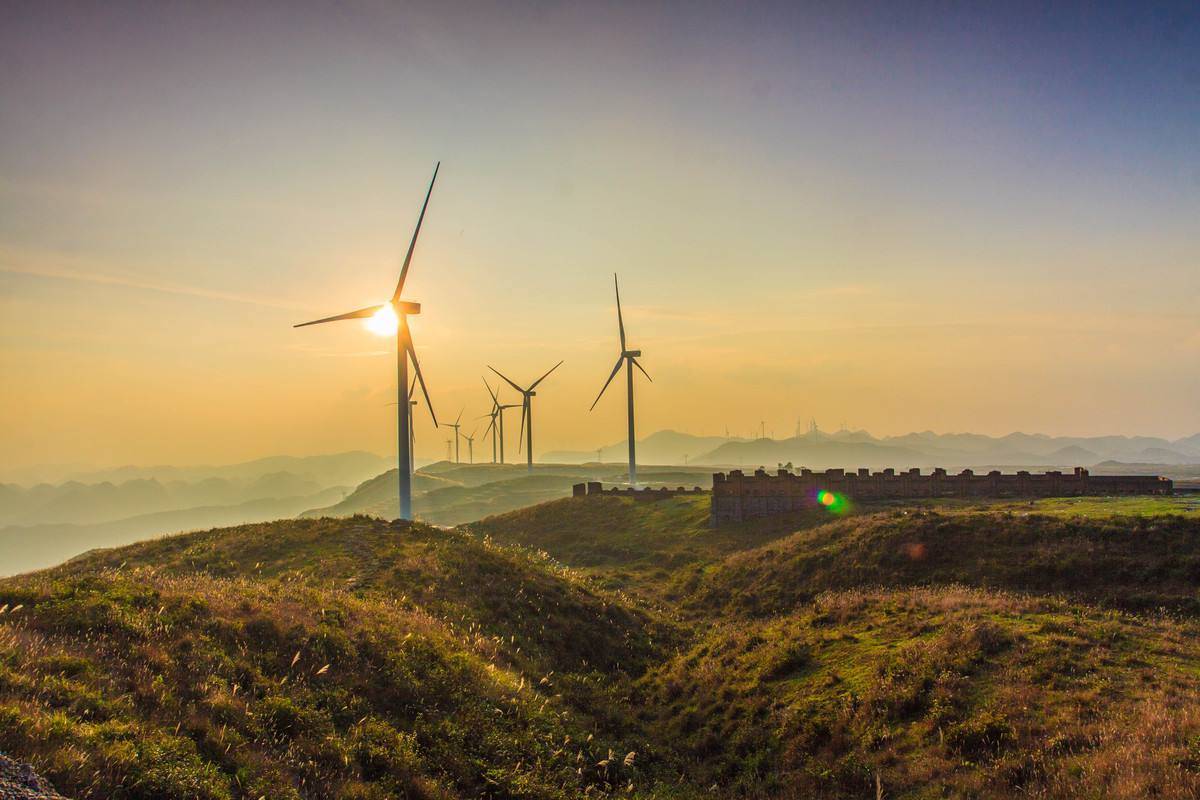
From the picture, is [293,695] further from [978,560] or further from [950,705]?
[978,560]

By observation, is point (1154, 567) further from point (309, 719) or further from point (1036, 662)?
point (309, 719)

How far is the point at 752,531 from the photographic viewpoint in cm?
4931

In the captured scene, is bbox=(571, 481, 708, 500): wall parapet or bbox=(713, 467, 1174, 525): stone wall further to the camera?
bbox=(571, 481, 708, 500): wall parapet

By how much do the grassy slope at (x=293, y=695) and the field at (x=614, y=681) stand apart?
56 millimetres

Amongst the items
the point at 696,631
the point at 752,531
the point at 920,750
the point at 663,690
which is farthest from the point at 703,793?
the point at 752,531

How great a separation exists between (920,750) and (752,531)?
36.3 m

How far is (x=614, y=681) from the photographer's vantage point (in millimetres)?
21922

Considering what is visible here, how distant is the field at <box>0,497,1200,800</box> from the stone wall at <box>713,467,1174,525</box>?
1935cm

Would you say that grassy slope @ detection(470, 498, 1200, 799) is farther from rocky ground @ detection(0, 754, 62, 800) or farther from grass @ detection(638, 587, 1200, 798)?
rocky ground @ detection(0, 754, 62, 800)

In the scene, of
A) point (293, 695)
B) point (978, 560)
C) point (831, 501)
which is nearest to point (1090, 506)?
point (978, 560)

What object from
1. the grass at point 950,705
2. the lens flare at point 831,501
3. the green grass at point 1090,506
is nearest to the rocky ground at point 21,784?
the grass at point 950,705

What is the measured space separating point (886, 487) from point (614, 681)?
3685cm

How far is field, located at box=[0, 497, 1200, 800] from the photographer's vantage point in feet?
34.8

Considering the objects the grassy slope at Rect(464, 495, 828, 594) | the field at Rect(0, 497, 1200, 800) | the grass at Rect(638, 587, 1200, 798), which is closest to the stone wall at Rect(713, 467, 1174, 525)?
the grassy slope at Rect(464, 495, 828, 594)
